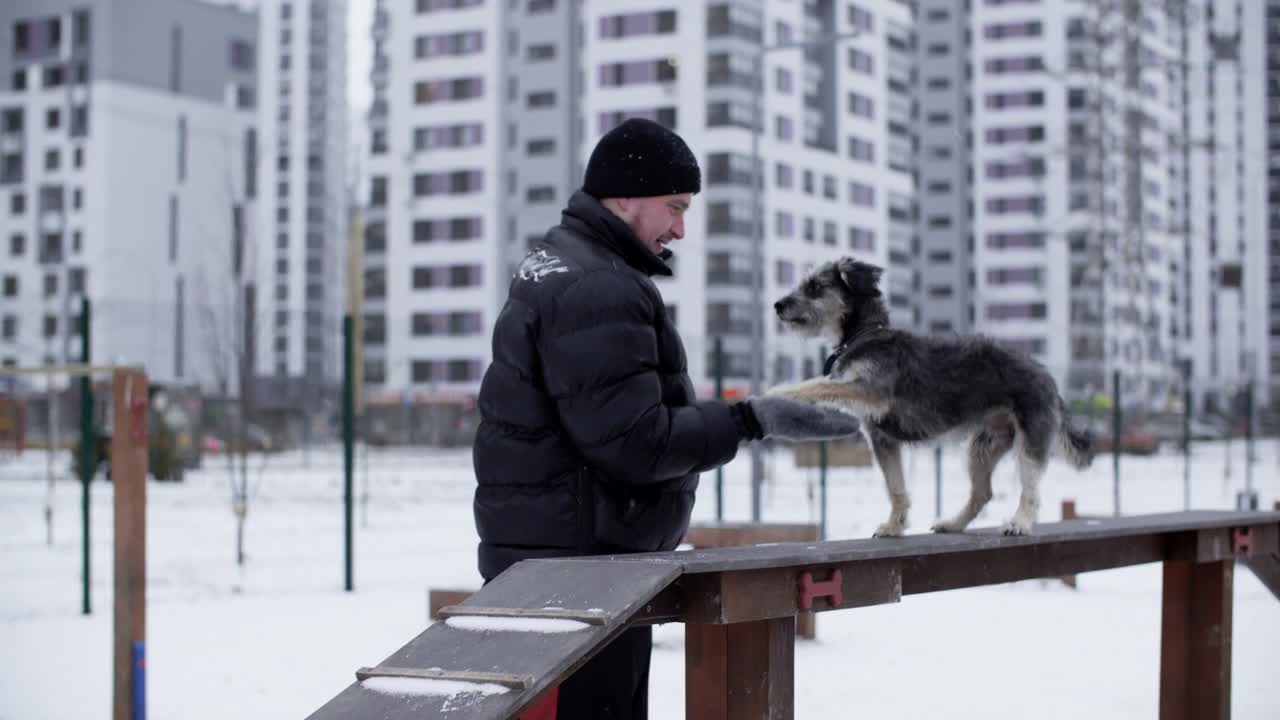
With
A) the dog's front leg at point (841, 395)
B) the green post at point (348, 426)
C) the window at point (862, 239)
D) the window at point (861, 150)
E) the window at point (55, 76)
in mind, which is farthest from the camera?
the window at point (55, 76)

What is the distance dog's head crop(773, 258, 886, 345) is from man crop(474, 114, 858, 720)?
0.95 meters

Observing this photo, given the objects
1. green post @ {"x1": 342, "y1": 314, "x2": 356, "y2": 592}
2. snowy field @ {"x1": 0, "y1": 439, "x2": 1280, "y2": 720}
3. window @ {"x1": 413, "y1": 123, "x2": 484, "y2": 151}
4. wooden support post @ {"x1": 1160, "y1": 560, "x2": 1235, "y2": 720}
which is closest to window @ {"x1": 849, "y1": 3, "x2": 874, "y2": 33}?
window @ {"x1": 413, "y1": 123, "x2": 484, "y2": 151}

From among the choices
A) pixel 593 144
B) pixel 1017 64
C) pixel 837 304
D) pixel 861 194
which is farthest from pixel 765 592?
pixel 1017 64

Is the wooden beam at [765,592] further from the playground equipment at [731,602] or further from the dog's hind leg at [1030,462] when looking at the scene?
the dog's hind leg at [1030,462]

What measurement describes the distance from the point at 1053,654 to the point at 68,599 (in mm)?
8833

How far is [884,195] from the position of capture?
256 feet

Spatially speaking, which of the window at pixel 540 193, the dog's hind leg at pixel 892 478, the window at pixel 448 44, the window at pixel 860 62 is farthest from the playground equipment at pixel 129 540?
the window at pixel 860 62

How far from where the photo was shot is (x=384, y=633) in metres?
10.5

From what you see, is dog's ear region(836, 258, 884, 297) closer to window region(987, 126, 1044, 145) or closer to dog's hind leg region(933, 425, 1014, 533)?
dog's hind leg region(933, 425, 1014, 533)

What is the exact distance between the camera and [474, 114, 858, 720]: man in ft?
12.6

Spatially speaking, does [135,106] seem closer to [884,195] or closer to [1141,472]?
[884,195]

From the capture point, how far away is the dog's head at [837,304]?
17.2 ft

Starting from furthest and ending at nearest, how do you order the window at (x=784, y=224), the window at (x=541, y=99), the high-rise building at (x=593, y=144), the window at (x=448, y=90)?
the window at (x=541, y=99) < the window at (x=448, y=90) < the high-rise building at (x=593, y=144) < the window at (x=784, y=224)

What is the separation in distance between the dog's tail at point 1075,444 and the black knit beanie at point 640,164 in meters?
2.55
